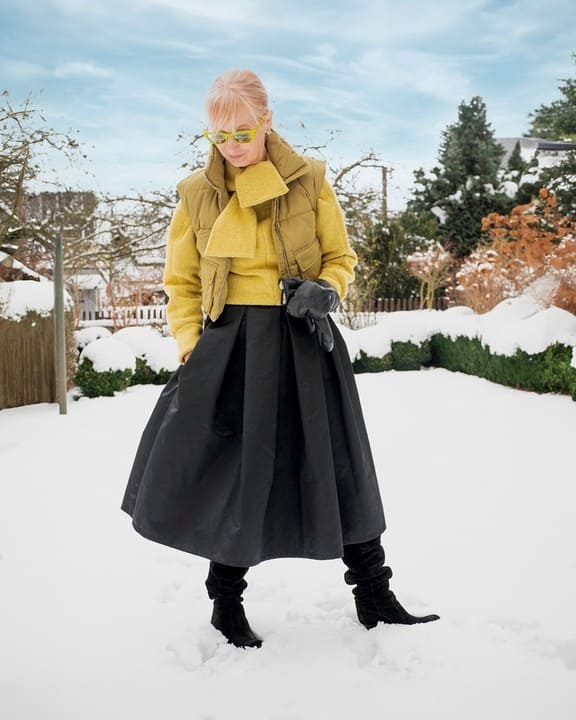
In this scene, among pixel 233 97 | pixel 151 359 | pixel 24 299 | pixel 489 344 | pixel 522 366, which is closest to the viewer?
pixel 233 97

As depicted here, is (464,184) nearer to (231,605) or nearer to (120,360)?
(120,360)

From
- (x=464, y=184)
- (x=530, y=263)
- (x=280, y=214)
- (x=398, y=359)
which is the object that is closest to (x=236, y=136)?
(x=280, y=214)

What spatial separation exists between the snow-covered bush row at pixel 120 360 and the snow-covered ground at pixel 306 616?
10.2 feet

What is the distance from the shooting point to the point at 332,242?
6.95 feet

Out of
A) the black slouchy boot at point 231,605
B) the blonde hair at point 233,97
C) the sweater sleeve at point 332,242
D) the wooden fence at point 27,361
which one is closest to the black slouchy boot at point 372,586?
the black slouchy boot at point 231,605

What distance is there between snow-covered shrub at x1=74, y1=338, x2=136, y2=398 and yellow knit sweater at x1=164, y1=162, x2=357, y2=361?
5.51 metres

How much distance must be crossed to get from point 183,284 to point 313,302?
511mm

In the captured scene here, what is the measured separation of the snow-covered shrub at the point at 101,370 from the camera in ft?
24.5

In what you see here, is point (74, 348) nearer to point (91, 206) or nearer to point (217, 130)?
point (91, 206)

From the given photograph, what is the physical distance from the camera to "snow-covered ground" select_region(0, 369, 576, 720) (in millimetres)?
1833

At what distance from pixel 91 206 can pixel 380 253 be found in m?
6.91

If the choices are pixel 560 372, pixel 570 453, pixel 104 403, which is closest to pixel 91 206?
pixel 104 403

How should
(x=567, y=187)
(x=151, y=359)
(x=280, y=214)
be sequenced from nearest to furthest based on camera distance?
(x=280, y=214)
(x=151, y=359)
(x=567, y=187)

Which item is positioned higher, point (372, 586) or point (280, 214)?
point (280, 214)
